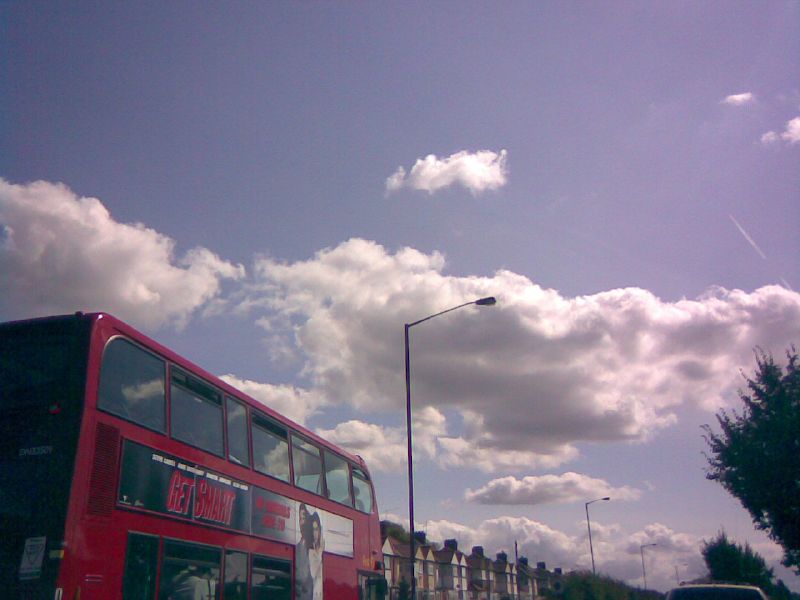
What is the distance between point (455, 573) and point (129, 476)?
283ft

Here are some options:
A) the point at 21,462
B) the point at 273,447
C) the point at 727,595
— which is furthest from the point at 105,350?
the point at 727,595

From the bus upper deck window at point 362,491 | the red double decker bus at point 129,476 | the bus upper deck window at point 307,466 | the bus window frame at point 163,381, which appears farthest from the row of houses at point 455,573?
the bus window frame at point 163,381

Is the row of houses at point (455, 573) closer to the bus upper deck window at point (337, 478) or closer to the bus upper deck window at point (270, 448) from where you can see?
the bus upper deck window at point (337, 478)

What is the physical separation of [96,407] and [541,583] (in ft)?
403

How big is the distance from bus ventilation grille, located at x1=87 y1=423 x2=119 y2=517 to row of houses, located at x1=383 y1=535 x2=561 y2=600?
56.3 m

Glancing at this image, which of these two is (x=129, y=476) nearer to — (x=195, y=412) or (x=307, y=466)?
(x=195, y=412)

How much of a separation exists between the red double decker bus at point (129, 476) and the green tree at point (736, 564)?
51167 millimetres

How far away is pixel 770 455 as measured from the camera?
77.9 ft

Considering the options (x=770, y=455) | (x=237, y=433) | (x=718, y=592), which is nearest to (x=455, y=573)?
(x=770, y=455)

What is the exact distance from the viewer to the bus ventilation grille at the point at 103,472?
25.3 ft

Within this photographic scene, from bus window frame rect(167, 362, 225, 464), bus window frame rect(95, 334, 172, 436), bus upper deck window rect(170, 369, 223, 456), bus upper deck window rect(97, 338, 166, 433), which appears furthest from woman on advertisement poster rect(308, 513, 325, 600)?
bus upper deck window rect(97, 338, 166, 433)

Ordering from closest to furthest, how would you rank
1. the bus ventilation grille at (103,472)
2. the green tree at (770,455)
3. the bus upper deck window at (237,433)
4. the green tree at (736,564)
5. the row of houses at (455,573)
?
the bus ventilation grille at (103,472) → the bus upper deck window at (237,433) → the green tree at (770,455) → the green tree at (736,564) → the row of houses at (455,573)

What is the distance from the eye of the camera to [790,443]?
23.2 meters

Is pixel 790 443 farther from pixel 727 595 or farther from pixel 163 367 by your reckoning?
pixel 163 367
